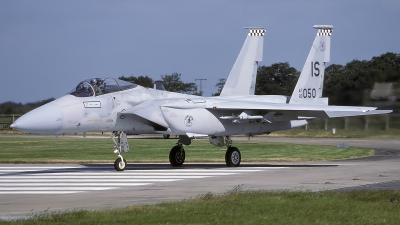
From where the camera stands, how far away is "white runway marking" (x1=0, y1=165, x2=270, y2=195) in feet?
45.6

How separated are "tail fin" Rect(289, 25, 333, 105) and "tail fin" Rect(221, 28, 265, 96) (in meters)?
1.98

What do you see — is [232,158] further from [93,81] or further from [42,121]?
[42,121]

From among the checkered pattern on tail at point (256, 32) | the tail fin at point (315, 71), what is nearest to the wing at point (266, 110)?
the tail fin at point (315, 71)

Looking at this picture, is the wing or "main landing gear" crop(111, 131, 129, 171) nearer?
"main landing gear" crop(111, 131, 129, 171)

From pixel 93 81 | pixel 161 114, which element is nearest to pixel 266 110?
pixel 161 114

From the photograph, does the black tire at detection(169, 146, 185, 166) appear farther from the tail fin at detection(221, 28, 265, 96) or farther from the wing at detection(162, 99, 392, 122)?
the tail fin at detection(221, 28, 265, 96)

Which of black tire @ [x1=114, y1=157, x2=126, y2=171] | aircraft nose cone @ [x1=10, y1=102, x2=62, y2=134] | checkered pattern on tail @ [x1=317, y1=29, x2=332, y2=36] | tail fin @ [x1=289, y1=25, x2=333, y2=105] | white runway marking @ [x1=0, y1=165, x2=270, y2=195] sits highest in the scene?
checkered pattern on tail @ [x1=317, y1=29, x2=332, y2=36]

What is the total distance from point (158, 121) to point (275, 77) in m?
27.4

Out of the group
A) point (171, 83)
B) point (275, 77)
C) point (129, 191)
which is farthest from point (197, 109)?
point (171, 83)

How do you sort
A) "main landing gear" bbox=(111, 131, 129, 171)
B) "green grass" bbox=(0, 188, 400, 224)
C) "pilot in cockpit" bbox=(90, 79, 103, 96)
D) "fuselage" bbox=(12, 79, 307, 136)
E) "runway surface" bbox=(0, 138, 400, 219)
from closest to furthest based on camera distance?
"green grass" bbox=(0, 188, 400, 224)
"runway surface" bbox=(0, 138, 400, 219)
"fuselage" bbox=(12, 79, 307, 136)
"pilot in cockpit" bbox=(90, 79, 103, 96)
"main landing gear" bbox=(111, 131, 129, 171)

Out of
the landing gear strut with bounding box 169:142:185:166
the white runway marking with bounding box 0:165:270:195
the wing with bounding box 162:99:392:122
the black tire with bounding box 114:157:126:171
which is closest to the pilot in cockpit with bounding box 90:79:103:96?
the wing with bounding box 162:99:392:122

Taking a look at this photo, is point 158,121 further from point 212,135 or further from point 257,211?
point 257,211

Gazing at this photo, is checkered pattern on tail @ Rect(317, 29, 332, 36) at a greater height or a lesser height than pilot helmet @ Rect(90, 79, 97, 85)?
greater

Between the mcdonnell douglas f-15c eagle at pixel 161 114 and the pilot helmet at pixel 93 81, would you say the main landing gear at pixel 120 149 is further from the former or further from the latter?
the pilot helmet at pixel 93 81
